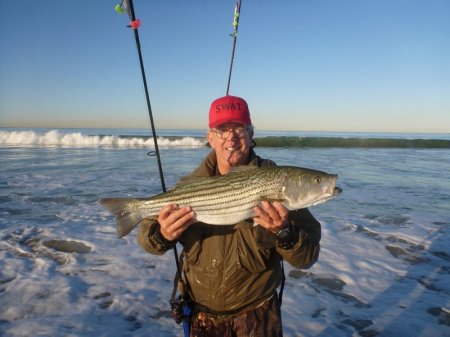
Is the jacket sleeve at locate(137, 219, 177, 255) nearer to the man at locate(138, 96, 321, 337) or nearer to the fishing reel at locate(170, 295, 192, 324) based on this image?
the man at locate(138, 96, 321, 337)

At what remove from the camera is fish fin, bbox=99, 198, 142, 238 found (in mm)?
3287

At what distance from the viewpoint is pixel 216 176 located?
3.09m

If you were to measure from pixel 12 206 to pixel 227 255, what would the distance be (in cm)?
896

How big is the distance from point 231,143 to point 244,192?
1.45 feet

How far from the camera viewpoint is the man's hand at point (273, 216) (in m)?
2.75

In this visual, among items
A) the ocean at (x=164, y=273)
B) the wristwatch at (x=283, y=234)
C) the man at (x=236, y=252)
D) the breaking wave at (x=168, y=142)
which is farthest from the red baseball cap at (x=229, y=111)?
the breaking wave at (x=168, y=142)

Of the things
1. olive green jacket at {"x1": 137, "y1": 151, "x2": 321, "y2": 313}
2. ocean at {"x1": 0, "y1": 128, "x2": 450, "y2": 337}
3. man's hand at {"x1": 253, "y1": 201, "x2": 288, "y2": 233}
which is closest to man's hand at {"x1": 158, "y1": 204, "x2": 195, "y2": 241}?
olive green jacket at {"x1": 137, "y1": 151, "x2": 321, "y2": 313}

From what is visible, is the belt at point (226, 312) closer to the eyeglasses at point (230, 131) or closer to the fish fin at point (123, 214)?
the fish fin at point (123, 214)

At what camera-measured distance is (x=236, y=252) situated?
2854 millimetres

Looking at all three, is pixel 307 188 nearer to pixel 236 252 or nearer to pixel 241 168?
pixel 241 168

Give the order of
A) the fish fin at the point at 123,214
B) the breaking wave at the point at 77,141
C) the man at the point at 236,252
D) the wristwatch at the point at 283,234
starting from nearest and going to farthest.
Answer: the wristwatch at the point at 283,234 → the man at the point at 236,252 → the fish fin at the point at 123,214 → the breaking wave at the point at 77,141

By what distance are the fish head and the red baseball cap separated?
66 cm

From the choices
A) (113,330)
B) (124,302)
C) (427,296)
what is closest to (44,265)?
(124,302)

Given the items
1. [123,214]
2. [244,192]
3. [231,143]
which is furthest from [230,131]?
[123,214]
